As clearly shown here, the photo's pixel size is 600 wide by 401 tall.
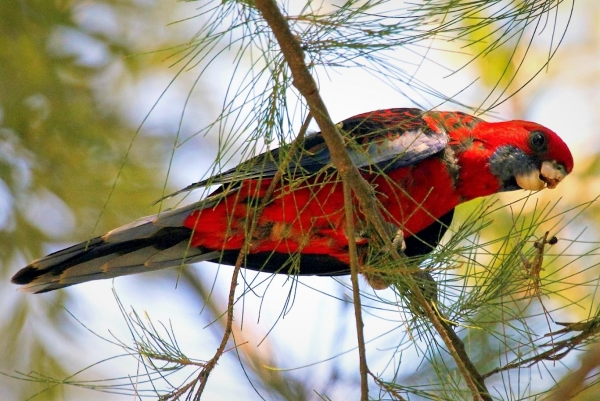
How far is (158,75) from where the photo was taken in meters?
4.73

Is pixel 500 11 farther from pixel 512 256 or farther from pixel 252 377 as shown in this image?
pixel 252 377

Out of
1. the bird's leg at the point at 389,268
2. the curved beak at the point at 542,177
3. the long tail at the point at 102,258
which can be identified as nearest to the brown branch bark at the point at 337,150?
the bird's leg at the point at 389,268

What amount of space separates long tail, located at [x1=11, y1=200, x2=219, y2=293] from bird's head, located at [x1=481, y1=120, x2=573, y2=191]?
1.40 metres

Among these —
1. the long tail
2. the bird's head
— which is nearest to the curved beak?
the bird's head

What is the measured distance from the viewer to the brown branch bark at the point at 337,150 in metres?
1.77

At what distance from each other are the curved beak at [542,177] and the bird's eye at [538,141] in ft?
0.25

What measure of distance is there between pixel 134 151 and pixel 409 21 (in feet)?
8.98

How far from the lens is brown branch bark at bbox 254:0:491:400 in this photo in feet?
5.80

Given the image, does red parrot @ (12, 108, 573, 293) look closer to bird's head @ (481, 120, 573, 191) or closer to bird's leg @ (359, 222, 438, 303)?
bird's head @ (481, 120, 573, 191)

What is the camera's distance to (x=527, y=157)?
338 cm

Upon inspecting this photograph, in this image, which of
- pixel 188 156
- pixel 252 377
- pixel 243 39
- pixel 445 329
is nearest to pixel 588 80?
pixel 188 156

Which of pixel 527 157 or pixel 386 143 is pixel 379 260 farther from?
pixel 527 157

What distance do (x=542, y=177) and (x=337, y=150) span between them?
1730 millimetres

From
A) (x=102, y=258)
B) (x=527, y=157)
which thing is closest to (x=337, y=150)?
(x=102, y=258)
